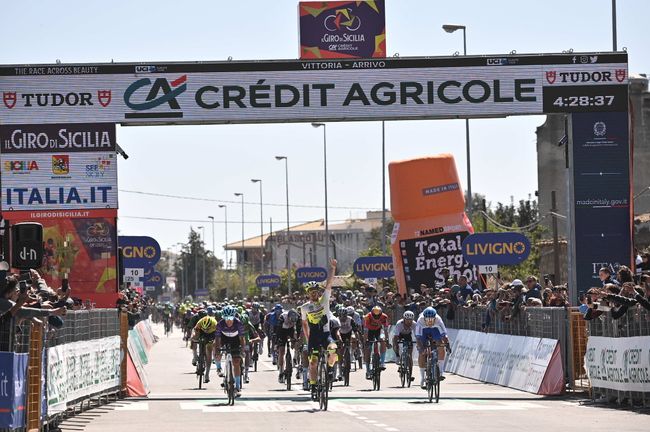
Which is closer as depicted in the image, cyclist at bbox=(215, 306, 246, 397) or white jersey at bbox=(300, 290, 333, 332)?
white jersey at bbox=(300, 290, 333, 332)

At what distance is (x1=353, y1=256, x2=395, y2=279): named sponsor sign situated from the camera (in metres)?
56.3

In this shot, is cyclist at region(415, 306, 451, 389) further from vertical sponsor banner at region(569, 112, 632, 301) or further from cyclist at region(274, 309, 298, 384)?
cyclist at region(274, 309, 298, 384)

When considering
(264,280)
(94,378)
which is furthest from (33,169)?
(264,280)

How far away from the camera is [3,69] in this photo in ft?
89.3

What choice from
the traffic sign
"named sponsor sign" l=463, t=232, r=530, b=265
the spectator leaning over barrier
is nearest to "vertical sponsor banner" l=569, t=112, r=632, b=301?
the spectator leaning over barrier

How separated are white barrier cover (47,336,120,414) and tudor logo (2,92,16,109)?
4.97 m

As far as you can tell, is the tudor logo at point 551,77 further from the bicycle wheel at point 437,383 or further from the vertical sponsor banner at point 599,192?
the bicycle wheel at point 437,383

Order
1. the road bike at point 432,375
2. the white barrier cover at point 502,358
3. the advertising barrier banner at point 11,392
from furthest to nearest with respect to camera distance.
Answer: the white barrier cover at point 502,358, the road bike at point 432,375, the advertising barrier banner at point 11,392

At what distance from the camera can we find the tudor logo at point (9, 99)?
89.4 ft

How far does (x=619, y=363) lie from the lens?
21531mm

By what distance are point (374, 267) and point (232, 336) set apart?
103 ft

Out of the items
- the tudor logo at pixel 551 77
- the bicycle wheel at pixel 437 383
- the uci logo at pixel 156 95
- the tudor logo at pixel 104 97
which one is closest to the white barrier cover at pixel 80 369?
the uci logo at pixel 156 95

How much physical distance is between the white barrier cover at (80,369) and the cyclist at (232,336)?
1914 millimetres

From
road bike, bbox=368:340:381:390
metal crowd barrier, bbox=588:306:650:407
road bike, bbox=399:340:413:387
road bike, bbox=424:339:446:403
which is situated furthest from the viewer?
road bike, bbox=399:340:413:387
